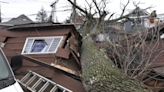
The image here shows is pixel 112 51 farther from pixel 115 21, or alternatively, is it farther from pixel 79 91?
pixel 115 21

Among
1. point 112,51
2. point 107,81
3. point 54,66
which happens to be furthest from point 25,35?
point 107,81

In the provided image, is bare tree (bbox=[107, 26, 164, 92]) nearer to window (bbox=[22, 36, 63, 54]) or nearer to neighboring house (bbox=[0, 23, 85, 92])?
neighboring house (bbox=[0, 23, 85, 92])

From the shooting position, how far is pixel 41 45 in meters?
11.4

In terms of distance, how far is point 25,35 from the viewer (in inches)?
457

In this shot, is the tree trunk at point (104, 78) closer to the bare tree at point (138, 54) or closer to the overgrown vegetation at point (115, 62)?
the overgrown vegetation at point (115, 62)

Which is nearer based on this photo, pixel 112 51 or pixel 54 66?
pixel 54 66

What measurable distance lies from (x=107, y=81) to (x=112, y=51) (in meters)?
3.85

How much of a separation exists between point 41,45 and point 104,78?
4312mm

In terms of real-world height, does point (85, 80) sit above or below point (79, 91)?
above

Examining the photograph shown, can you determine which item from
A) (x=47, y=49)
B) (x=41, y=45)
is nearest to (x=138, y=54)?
(x=47, y=49)

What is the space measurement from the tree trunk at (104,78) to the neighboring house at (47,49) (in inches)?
56.2

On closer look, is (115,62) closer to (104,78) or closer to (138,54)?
(138,54)

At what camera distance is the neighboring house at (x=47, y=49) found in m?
10.2

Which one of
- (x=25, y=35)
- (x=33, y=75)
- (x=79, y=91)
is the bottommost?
(x=79, y=91)
